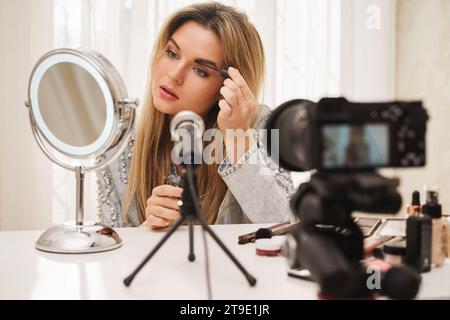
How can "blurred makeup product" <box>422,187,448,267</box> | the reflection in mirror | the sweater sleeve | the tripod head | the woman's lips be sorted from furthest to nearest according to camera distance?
the woman's lips < the sweater sleeve < the reflection in mirror < "blurred makeup product" <box>422,187,448,267</box> < the tripod head

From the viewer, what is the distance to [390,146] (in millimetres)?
421

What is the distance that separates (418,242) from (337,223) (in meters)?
0.27

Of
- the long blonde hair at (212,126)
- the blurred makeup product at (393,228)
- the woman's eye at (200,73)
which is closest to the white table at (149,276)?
the blurred makeup product at (393,228)

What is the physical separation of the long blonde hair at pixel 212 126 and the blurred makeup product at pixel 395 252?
2.18ft

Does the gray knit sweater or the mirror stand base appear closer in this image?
the mirror stand base

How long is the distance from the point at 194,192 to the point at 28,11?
1.51 metres

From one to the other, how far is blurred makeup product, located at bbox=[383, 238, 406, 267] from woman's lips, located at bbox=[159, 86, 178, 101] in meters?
0.77

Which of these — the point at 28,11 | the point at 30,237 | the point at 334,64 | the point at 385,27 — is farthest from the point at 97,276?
the point at 385,27

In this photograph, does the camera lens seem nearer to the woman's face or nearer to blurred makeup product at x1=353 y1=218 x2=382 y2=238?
blurred makeup product at x1=353 y1=218 x2=382 y2=238

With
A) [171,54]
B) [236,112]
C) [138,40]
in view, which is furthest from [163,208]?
[138,40]

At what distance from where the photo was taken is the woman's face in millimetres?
1269

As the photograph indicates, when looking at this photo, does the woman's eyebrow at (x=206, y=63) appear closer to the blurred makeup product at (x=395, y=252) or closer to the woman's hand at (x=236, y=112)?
the woman's hand at (x=236, y=112)

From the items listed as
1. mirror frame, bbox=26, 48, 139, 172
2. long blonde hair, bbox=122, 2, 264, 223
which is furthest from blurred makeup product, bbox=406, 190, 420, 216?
long blonde hair, bbox=122, 2, 264, 223
